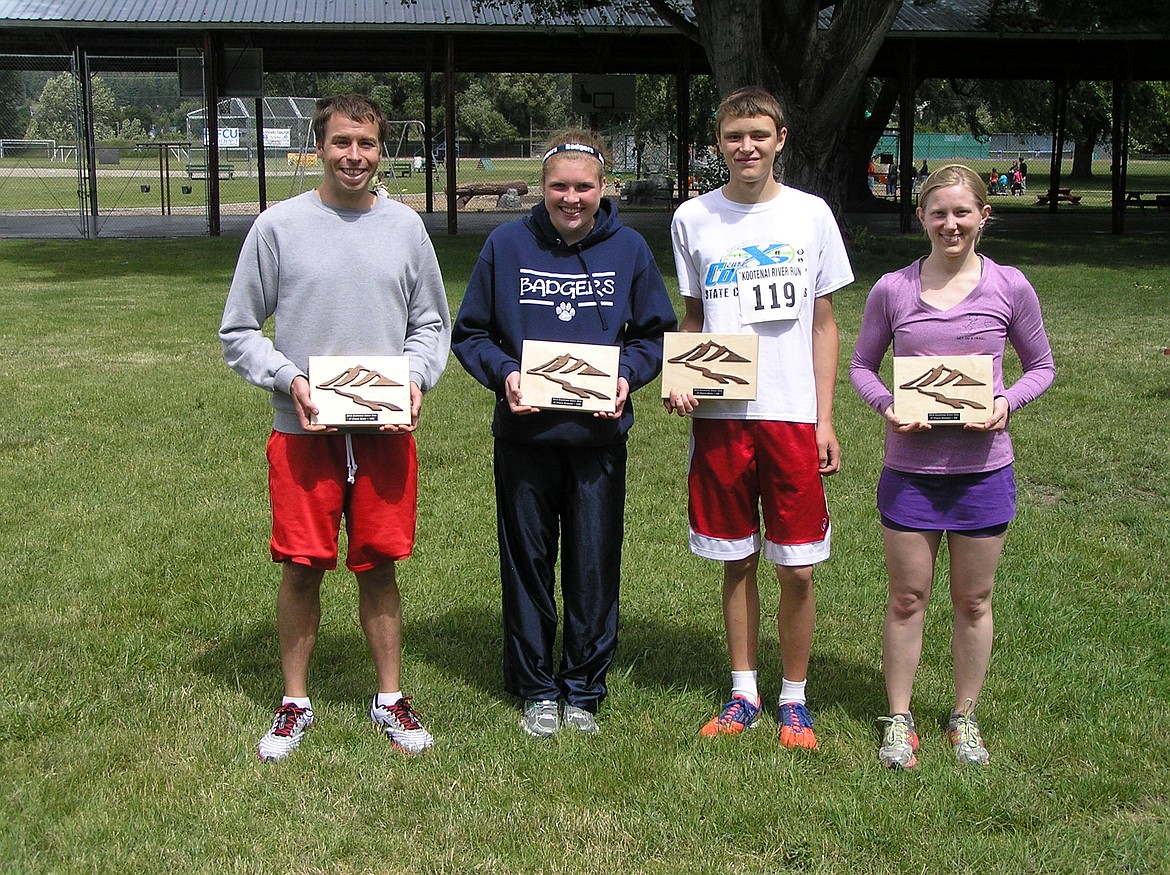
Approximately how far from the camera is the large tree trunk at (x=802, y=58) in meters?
17.0

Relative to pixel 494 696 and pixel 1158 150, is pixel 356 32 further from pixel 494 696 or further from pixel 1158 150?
pixel 1158 150

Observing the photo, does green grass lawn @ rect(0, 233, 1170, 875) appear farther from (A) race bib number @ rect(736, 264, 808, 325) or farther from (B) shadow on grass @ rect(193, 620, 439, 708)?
(A) race bib number @ rect(736, 264, 808, 325)

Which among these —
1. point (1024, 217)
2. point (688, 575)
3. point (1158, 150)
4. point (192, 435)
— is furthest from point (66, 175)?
point (1158, 150)

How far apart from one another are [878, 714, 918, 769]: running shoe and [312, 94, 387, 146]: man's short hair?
2577 mm

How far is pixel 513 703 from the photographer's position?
4.54 m

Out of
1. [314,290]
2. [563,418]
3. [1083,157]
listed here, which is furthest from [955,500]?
[1083,157]

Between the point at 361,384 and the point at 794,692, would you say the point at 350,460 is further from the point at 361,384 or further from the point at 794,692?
the point at 794,692

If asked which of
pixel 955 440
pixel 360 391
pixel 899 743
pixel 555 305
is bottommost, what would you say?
pixel 899 743

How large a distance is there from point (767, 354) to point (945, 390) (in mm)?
581

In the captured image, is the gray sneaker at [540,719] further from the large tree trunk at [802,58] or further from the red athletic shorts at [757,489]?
the large tree trunk at [802,58]

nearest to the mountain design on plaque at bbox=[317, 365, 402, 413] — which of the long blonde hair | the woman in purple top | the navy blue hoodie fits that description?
the navy blue hoodie

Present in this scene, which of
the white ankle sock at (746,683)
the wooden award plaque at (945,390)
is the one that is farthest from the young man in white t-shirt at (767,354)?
the wooden award plaque at (945,390)

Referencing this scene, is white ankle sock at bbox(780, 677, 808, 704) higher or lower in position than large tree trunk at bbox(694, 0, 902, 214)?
lower

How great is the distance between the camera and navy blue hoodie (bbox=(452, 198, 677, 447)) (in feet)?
13.4
